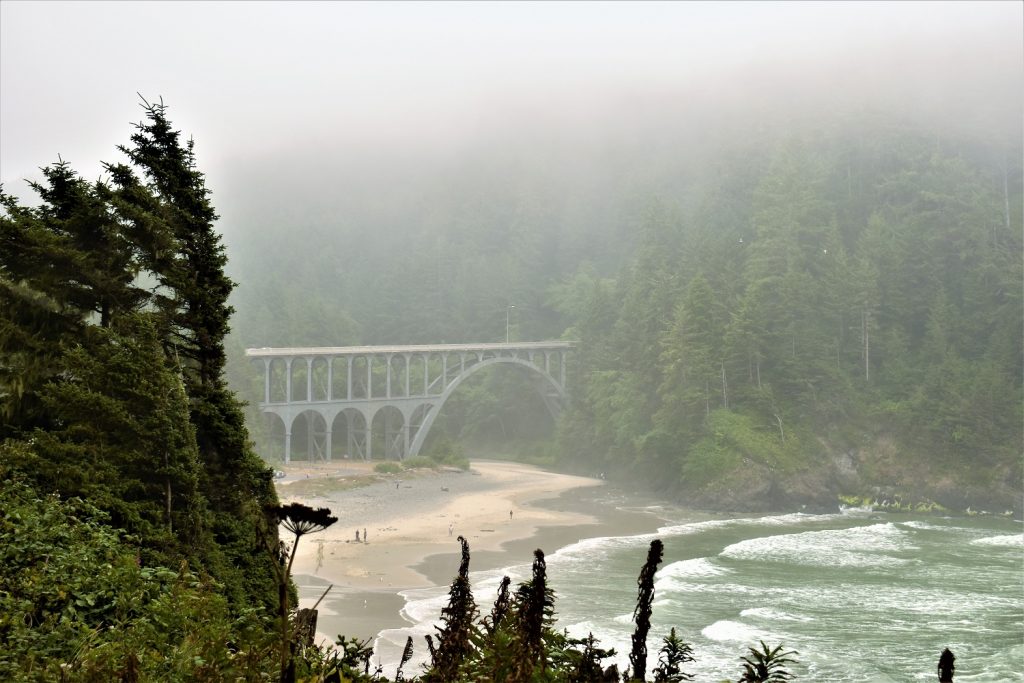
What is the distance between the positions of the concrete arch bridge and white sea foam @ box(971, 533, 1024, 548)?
37.3m

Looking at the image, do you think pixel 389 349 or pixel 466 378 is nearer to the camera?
pixel 389 349

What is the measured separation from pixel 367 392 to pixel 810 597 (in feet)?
130

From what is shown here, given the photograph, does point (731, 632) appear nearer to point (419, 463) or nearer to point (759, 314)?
point (759, 314)

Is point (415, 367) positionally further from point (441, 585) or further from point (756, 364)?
point (441, 585)

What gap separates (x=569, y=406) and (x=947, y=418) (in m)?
29.0

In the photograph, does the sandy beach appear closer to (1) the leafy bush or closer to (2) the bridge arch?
(1) the leafy bush

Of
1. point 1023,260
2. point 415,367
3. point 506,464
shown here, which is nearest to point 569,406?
point 506,464

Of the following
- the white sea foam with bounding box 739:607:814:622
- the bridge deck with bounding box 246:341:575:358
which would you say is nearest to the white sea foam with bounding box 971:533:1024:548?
the white sea foam with bounding box 739:607:814:622

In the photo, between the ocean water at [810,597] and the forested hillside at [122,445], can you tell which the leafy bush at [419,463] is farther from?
the forested hillside at [122,445]

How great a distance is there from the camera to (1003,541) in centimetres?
4159

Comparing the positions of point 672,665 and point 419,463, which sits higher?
point 672,665

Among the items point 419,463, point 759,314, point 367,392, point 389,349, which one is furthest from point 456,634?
point 367,392

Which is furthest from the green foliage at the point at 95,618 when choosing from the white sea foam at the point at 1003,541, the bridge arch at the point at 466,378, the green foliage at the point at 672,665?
the bridge arch at the point at 466,378

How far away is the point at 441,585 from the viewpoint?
3156 cm
